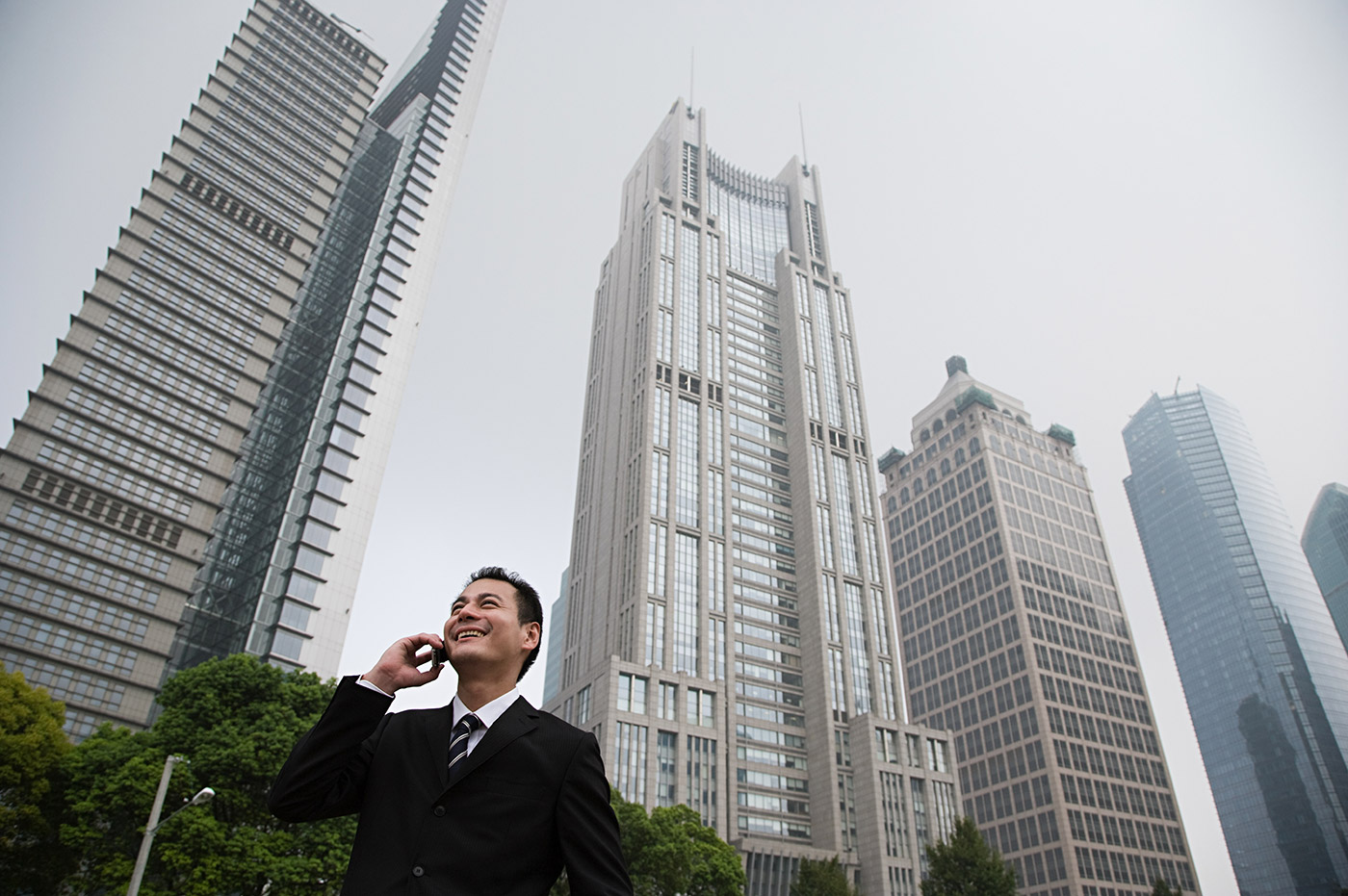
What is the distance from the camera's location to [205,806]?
23703mm

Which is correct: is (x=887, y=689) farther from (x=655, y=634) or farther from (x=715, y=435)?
(x=715, y=435)

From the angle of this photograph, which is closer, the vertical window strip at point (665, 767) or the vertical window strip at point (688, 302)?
the vertical window strip at point (665, 767)

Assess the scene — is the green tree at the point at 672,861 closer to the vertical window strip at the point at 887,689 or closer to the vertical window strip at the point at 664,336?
the vertical window strip at the point at 887,689

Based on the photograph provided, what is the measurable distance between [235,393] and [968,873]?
60.3m

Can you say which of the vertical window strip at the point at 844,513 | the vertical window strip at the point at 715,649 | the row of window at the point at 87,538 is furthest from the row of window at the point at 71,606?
the vertical window strip at the point at 844,513

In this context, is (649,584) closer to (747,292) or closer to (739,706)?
(739,706)

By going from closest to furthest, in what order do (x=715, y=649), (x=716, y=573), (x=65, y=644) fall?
1. (x=65, y=644)
2. (x=715, y=649)
3. (x=716, y=573)

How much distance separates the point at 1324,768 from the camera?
120188mm

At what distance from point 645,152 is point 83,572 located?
96096mm

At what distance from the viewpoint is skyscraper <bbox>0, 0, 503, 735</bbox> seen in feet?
174

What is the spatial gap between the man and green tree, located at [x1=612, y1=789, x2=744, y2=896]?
36.1m

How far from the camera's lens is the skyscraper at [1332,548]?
146000mm

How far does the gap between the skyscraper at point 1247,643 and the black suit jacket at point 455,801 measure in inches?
5713

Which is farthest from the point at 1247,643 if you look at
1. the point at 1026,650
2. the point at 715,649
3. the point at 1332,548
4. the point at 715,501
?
the point at 715,649
